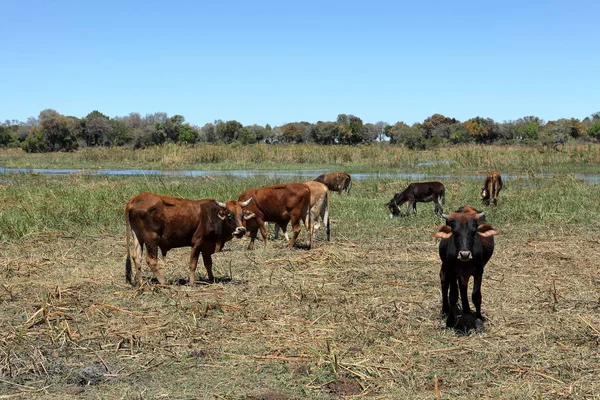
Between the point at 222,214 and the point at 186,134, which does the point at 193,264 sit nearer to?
the point at 222,214

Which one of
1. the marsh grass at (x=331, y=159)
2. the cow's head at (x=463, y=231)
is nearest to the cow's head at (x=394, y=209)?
the cow's head at (x=463, y=231)

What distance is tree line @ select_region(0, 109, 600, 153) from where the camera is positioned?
6812 cm

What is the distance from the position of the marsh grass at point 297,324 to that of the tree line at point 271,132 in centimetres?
5198

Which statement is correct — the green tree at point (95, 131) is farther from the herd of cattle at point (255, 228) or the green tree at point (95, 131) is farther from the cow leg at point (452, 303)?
the cow leg at point (452, 303)

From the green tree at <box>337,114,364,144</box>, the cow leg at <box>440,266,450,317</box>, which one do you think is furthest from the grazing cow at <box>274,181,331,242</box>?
the green tree at <box>337,114,364,144</box>

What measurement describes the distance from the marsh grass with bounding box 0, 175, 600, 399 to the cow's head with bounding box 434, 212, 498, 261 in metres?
1.00

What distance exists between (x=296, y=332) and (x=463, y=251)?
6.76ft

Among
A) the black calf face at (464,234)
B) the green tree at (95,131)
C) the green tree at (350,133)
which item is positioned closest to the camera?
the black calf face at (464,234)

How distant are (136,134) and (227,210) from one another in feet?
244

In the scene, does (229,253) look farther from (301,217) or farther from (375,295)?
(375,295)

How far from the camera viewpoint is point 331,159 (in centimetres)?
4603

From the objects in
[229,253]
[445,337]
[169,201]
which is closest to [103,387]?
[445,337]

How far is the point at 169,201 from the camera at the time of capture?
10180 millimetres

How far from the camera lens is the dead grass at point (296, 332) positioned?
617cm
